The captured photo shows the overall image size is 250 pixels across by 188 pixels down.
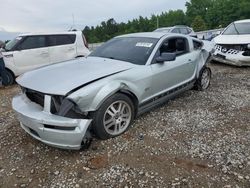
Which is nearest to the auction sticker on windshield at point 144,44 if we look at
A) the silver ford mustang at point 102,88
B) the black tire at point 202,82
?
the silver ford mustang at point 102,88

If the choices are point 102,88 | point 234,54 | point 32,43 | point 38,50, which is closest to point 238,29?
point 234,54

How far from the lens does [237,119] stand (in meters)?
4.46

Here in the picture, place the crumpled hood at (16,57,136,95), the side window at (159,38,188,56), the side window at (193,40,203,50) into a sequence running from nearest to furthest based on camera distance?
1. the crumpled hood at (16,57,136,95)
2. the side window at (159,38,188,56)
3. the side window at (193,40,203,50)

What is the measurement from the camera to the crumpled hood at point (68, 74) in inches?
132

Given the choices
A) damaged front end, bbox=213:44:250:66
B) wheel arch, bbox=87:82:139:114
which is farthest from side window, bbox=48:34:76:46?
wheel arch, bbox=87:82:139:114

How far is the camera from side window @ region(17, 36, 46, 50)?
8.02m

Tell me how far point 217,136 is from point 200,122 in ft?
1.64

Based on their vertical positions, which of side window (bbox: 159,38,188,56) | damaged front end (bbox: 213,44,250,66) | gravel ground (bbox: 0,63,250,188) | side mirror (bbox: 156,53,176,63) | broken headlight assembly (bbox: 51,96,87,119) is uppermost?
side window (bbox: 159,38,188,56)

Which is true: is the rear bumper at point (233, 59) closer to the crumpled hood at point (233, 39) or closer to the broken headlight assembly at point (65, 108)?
the crumpled hood at point (233, 39)

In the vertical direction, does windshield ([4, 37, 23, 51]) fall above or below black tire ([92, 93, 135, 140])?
above

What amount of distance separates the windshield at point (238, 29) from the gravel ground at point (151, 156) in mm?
5175

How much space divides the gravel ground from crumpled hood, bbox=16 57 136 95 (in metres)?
0.88

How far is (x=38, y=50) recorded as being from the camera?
8.17 meters

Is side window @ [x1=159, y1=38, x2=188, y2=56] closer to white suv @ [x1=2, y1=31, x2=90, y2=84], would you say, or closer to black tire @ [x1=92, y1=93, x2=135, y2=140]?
black tire @ [x1=92, y1=93, x2=135, y2=140]
